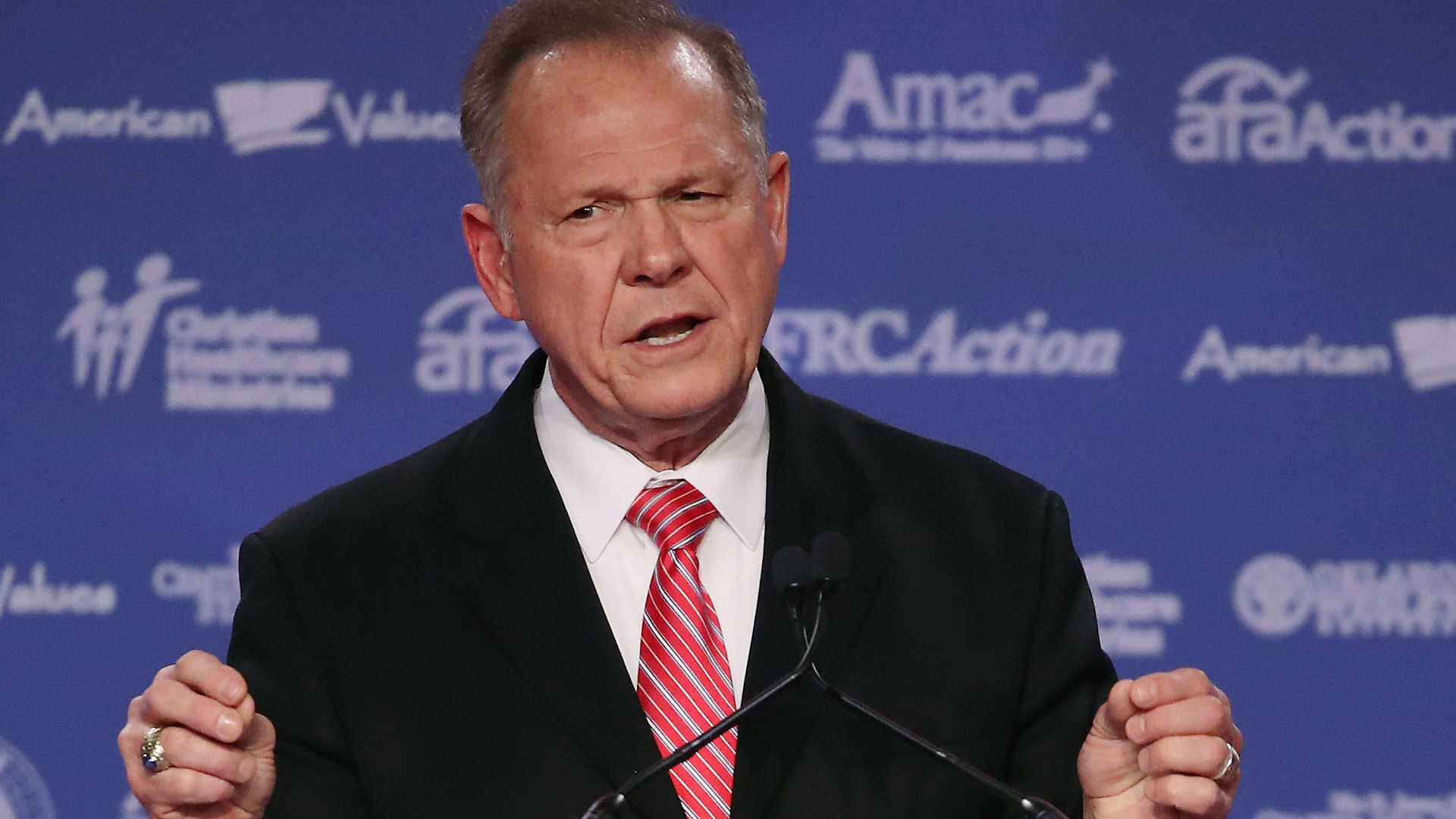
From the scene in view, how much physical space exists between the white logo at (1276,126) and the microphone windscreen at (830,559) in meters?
2.15

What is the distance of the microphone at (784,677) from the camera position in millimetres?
1506

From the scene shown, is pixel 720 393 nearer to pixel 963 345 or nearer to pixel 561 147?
A: pixel 561 147

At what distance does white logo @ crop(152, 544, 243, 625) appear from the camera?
11.5ft

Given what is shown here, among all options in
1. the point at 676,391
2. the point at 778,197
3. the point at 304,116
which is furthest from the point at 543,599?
the point at 304,116

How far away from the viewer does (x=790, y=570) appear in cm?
160

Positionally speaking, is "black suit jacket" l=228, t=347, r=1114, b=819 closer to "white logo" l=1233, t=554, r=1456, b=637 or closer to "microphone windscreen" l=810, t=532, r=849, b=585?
"microphone windscreen" l=810, t=532, r=849, b=585

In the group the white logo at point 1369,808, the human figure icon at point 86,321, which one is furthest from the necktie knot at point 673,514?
the white logo at point 1369,808

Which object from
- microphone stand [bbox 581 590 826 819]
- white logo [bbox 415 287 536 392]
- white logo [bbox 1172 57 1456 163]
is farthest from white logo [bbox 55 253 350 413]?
microphone stand [bbox 581 590 826 819]

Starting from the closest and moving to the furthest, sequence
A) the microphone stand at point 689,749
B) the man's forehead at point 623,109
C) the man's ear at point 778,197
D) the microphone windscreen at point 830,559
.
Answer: the microphone stand at point 689,749 < the microphone windscreen at point 830,559 < the man's forehead at point 623,109 < the man's ear at point 778,197

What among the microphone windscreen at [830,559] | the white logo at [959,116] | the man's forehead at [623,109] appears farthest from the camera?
the white logo at [959,116]

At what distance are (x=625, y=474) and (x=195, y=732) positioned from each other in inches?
23.7

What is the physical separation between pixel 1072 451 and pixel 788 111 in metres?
0.95

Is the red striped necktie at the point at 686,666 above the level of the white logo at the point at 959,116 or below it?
below

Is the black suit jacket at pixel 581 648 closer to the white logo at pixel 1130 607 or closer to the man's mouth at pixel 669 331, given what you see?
the man's mouth at pixel 669 331
